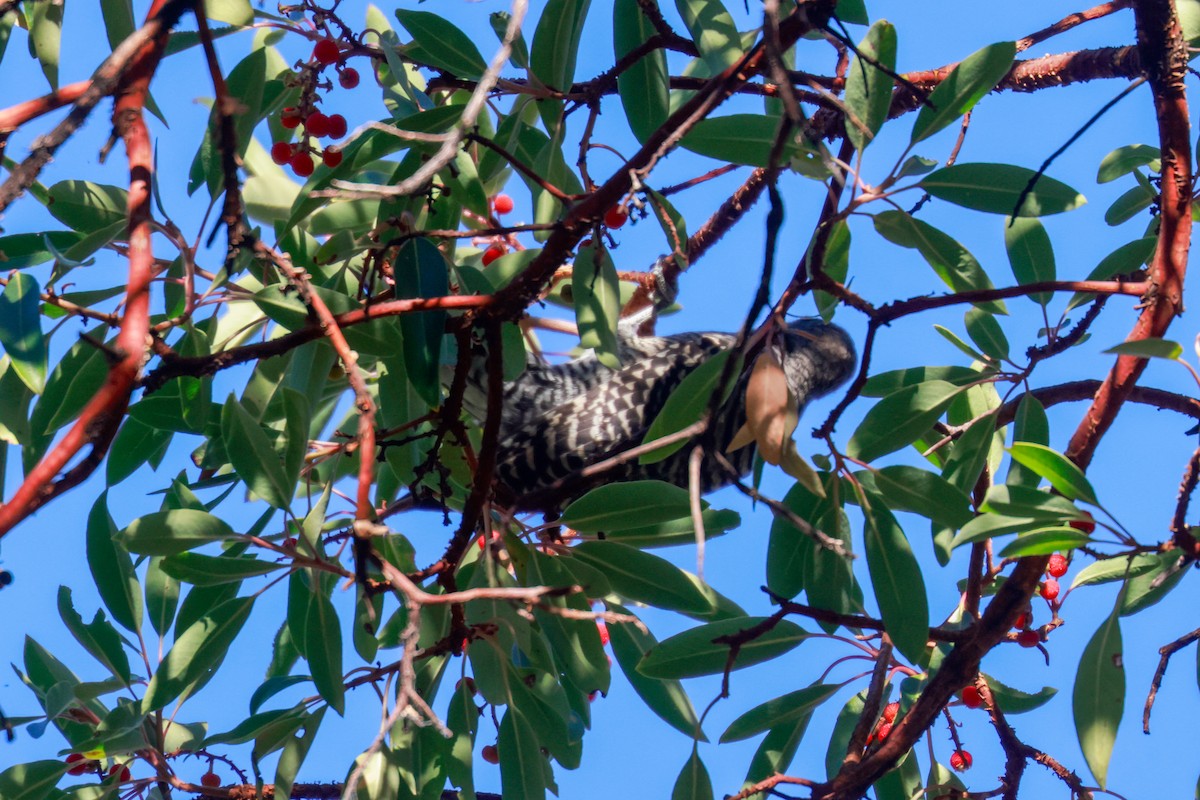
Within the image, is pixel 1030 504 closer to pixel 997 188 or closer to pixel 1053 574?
pixel 997 188

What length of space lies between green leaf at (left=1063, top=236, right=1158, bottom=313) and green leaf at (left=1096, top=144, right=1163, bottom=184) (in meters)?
0.18

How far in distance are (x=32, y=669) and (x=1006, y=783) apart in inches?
76.7

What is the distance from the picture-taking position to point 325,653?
186 centimetres

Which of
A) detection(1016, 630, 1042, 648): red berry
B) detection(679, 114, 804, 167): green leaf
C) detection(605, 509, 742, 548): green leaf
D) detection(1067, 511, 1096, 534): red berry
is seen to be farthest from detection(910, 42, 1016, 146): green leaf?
detection(1016, 630, 1042, 648): red berry

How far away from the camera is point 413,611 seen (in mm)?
1082

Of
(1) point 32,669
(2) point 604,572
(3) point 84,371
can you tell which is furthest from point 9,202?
(1) point 32,669

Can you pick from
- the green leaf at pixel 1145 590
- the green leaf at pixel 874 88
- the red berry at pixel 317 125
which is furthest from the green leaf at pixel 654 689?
the red berry at pixel 317 125

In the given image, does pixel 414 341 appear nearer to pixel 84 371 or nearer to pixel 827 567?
pixel 84 371

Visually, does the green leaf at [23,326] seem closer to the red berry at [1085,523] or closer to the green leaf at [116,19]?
the green leaf at [116,19]

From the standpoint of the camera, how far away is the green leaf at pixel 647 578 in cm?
192

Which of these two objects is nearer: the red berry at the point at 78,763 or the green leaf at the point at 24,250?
the green leaf at the point at 24,250

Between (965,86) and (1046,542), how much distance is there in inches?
26.8

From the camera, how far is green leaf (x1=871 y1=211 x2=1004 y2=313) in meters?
1.76

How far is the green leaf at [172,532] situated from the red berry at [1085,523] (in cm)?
120
